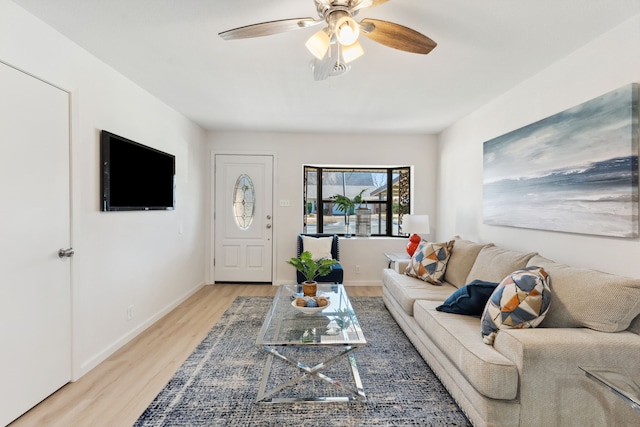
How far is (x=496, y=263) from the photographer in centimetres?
250

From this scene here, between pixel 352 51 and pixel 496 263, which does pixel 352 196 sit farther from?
pixel 352 51

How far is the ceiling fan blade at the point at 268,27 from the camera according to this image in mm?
1546

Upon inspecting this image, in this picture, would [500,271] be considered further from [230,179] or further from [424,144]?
[230,179]

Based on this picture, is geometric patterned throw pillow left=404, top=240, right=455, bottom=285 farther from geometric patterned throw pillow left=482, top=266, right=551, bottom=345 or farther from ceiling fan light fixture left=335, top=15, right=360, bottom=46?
ceiling fan light fixture left=335, top=15, right=360, bottom=46

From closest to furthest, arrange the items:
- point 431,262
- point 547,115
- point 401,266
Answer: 1. point 547,115
2. point 431,262
3. point 401,266

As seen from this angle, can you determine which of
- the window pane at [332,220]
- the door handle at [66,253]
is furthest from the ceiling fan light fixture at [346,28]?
the window pane at [332,220]

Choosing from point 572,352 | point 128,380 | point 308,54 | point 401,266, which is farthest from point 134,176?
point 572,352

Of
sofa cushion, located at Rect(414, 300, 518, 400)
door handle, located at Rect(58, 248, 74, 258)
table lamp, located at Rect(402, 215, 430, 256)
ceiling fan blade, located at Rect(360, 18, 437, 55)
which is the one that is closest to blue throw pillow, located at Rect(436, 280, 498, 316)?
sofa cushion, located at Rect(414, 300, 518, 400)

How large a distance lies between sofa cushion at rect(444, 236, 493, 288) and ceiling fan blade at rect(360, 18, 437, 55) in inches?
78.5

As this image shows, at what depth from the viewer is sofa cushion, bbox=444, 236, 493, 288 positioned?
9.65 ft

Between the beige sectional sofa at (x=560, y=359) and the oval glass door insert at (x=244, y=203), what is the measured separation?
3.48 meters

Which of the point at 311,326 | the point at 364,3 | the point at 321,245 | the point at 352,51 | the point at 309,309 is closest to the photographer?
the point at 364,3

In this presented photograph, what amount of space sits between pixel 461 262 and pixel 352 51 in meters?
2.25

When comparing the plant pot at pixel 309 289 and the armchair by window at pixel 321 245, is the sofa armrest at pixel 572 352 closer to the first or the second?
the plant pot at pixel 309 289
